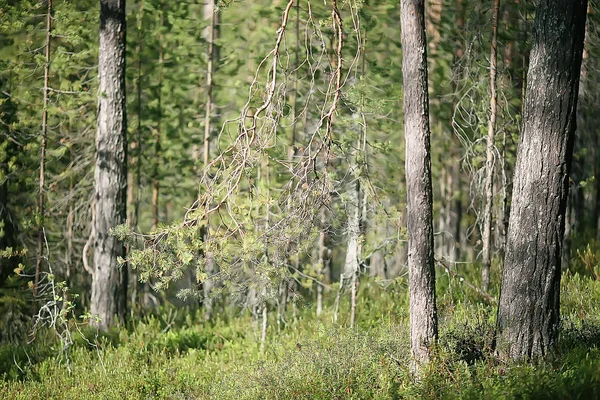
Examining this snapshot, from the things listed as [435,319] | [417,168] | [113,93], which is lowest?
[435,319]

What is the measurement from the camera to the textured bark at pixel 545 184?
23.1 ft

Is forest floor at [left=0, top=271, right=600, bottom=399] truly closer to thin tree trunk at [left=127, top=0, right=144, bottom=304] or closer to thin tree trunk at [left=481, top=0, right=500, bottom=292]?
thin tree trunk at [left=481, top=0, right=500, bottom=292]

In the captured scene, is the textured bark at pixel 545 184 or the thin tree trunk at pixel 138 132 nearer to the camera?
the textured bark at pixel 545 184

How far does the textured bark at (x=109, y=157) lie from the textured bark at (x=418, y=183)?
5453mm

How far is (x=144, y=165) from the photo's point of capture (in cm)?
1453

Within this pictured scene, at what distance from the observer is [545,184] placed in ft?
23.2

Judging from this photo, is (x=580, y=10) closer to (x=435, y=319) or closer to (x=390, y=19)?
(x=435, y=319)

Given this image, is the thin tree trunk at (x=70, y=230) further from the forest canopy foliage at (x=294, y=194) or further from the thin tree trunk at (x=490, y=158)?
the thin tree trunk at (x=490, y=158)

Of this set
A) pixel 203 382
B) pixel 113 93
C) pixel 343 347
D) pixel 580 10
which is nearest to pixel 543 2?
pixel 580 10

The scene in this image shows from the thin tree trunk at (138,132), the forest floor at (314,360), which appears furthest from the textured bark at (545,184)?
the thin tree trunk at (138,132)

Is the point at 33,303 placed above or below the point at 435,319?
below

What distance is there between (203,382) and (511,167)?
26.9ft

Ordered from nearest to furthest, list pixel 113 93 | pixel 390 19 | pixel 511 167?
1. pixel 113 93
2. pixel 390 19
3. pixel 511 167

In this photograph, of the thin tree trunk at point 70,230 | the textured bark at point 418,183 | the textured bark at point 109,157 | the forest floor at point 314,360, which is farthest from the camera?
the thin tree trunk at point 70,230
